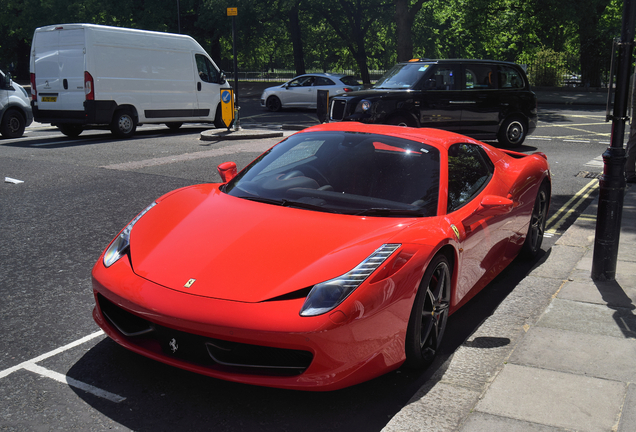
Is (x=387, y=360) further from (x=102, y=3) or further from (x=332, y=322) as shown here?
(x=102, y=3)

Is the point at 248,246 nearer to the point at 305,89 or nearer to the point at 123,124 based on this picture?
the point at 123,124

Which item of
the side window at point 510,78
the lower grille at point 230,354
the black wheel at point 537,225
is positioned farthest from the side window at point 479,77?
the lower grille at point 230,354

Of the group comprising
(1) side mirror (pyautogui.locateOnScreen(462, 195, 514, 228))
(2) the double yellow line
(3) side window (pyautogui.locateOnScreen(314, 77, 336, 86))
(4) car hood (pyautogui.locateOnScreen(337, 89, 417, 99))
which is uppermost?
(3) side window (pyautogui.locateOnScreen(314, 77, 336, 86))

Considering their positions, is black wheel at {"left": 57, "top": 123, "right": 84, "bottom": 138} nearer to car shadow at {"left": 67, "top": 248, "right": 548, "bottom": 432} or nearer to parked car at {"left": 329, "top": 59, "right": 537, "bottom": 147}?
parked car at {"left": 329, "top": 59, "right": 537, "bottom": 147}

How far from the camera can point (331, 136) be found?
4.50m

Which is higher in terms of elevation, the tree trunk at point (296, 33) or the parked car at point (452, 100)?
the tree trunk at point (296, 33)

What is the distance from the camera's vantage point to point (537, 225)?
5668mm

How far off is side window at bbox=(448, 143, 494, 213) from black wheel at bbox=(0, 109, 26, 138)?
43.0 feet

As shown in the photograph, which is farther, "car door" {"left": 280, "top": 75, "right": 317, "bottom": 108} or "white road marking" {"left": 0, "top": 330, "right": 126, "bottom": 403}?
"car door" {"left": 280, "top": 75, "right": 317, "bottom": 108}

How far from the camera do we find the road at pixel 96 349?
116 inches

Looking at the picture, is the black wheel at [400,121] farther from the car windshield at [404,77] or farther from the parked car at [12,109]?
the parked car at [12,109]

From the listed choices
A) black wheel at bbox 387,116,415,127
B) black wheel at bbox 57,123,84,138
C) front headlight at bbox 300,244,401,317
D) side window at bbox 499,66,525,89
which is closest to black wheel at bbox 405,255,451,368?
front headlight at bbox 300,244,401,317

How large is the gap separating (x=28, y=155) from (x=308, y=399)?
33.7 feet

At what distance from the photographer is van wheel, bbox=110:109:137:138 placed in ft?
48.2
